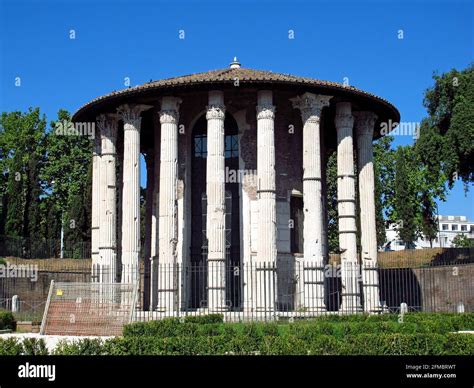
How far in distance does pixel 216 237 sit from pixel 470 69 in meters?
18.6

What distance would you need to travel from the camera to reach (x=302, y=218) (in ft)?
90.2

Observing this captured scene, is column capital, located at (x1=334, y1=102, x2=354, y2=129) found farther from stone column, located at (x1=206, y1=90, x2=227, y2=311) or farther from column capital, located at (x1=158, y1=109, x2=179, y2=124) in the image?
column capital, located at (x1=158, y1=109, x2=179, y2=124)

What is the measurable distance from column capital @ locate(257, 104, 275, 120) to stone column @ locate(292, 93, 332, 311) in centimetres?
134

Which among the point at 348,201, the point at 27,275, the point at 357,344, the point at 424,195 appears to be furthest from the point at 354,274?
the point at 424,195

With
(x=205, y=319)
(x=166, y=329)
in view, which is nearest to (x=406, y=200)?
(x=205, y=319)

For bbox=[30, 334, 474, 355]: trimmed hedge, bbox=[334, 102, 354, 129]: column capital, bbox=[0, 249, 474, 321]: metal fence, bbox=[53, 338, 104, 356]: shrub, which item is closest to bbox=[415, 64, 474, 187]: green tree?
bbox=[0, 249, 474, 321]: metal fence

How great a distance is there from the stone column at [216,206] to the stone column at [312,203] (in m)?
2.96

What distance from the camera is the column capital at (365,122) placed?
94.0 feet

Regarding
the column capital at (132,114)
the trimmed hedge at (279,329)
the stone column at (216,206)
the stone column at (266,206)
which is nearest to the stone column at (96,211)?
the column capital at (132,114)

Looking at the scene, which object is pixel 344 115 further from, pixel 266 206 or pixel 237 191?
pixel 266 206

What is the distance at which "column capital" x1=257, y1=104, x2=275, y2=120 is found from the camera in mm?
25391

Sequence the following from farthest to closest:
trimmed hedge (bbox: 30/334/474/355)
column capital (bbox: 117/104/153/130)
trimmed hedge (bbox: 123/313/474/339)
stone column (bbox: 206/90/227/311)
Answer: column capital (bbox: 117/104/153/130) < stone column (bbox: 206/90/227/311) < trimmed hedge (bbox: 123/313/474/339) < trimmed hedge (bbox: 30/334/474/355)

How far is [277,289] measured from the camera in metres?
25.4

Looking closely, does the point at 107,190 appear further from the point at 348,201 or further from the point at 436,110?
the point at 436,110
